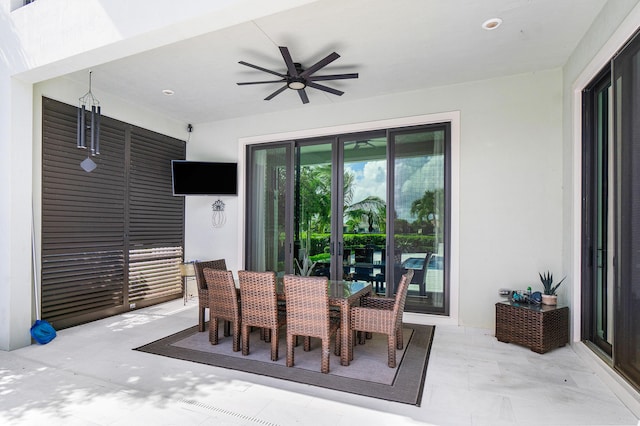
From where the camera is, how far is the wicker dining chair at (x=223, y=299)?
10.6 feet

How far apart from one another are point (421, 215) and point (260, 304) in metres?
2.42

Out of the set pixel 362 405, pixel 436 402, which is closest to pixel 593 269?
pixel 436 402

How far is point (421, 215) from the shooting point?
171 inches

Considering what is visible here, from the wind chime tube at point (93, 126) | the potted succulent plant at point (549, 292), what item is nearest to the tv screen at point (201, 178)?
the wind chime tube at point (93, 126)

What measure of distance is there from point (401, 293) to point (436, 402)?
848mm

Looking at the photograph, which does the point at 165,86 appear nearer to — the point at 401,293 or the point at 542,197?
the point at 401,293

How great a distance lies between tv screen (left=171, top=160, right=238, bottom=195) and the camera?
205 inches

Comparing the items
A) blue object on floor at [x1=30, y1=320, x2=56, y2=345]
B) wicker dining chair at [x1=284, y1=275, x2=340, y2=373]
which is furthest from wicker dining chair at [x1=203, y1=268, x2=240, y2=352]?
blue object on floor at [x1=30, y1=320, x2=56, y2=345]

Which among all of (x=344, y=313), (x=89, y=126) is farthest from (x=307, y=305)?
(x=89, y=126)

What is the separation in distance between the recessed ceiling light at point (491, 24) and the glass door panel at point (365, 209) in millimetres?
1846

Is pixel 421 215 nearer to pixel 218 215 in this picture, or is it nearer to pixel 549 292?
pixel 549 292

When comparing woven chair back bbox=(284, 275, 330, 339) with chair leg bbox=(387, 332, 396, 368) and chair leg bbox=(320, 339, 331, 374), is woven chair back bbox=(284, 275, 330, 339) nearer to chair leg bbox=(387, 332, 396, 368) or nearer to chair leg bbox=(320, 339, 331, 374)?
chair leg bbox=(320, 339, 331, 374)

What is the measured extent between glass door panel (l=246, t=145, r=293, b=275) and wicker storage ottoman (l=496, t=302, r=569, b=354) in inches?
115

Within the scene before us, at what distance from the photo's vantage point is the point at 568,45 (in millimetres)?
3203
